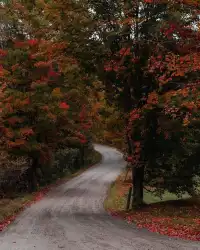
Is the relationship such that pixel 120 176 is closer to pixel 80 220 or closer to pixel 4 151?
pixel 4 151

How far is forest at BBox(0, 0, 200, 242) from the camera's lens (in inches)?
603

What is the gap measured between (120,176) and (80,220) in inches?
1034

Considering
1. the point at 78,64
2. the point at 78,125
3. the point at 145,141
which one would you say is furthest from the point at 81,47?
the point at 78,125

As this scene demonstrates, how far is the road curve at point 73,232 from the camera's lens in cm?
1112

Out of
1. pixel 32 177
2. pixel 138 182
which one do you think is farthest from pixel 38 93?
pixel 138 182

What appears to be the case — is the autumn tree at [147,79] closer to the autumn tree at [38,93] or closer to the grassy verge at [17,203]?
the autumn tree at [38,93]

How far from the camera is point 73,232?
13398 mm

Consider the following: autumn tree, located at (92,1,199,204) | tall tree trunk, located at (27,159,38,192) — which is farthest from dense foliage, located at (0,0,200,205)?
tall tree trunk, located at (27,159,38,192)

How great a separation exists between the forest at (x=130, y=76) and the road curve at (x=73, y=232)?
3775mm

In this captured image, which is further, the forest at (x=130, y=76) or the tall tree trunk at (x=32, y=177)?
the tall tree trunk at (x=32, y=177)

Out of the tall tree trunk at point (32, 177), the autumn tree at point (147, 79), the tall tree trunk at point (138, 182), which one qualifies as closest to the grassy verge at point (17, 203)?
the tall tree trunk at point (32, 177)

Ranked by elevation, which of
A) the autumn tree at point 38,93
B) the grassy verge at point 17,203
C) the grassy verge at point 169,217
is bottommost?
the grassy verge at point 17,203

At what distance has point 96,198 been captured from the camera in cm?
2670

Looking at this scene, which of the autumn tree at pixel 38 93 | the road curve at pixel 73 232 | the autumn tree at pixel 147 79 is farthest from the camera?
the autumn tree at pixel 38 93
